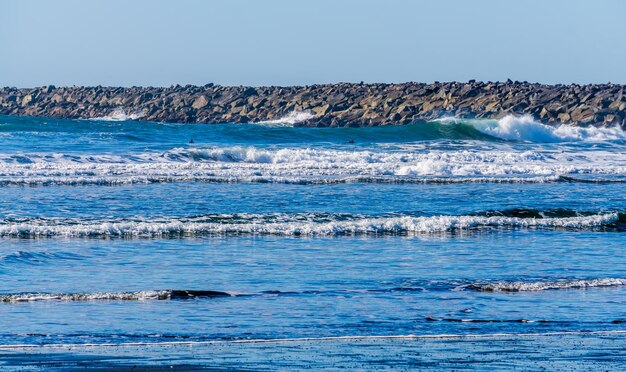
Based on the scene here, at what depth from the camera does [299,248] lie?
1437 cm

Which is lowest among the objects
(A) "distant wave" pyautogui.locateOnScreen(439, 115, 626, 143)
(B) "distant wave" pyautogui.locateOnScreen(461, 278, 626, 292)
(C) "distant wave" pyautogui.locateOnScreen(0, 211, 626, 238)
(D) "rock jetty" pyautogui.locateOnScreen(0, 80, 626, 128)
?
(B) "distant wave" pyautogui.locateOnScreen(461, 278, 626, 292)

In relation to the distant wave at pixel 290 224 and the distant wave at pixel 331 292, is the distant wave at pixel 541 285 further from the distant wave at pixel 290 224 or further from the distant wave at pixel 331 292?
the distant wave at pixel 290 224

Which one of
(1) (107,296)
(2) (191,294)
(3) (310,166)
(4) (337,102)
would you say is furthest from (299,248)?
(4) (337,102)

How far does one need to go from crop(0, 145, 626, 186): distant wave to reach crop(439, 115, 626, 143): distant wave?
32.6 ft

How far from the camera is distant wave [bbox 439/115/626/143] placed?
4872 centimetres

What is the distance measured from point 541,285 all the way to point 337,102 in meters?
48.4

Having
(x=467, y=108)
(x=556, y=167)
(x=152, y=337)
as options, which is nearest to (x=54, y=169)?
(x=556, y=167)

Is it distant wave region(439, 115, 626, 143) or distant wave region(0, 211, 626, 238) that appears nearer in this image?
distant wave region(0, 211, 626, 238)

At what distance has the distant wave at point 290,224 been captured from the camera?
15.8 meters

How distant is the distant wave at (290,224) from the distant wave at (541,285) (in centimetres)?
482

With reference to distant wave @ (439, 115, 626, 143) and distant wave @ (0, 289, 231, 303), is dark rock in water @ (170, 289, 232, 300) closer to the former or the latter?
distant wave @ (0, 289, 231, 303)

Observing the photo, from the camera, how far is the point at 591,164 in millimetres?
34406

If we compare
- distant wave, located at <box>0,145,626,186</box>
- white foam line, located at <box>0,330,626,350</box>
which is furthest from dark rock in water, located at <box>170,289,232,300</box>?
distant wave, located at <box>0,145,626,186</box>

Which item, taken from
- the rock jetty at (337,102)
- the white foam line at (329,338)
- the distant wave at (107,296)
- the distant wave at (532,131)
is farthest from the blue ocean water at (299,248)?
the rock jetty at (337,102)
